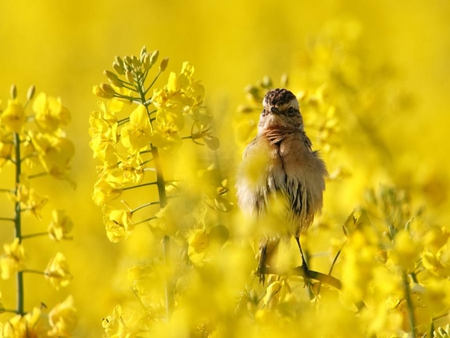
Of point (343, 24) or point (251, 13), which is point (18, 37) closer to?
point (251, 13)

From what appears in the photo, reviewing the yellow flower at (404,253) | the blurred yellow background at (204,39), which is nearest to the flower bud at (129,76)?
the yellow flower at (404,253)

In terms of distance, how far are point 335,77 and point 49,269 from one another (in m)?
3.63

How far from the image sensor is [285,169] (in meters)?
4.72

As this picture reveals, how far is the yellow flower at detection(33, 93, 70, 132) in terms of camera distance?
2.50 metres

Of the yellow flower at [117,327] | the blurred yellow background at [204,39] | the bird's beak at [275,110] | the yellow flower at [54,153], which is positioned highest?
the blurred yellow background at [204,39]

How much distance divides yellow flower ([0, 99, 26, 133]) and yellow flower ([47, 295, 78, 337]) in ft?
1.43

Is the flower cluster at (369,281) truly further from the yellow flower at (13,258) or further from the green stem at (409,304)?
the yellow flower at (13,258)

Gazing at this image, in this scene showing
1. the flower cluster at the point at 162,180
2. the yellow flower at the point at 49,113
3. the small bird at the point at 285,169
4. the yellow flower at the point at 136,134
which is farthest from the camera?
the small bird at the point at 285,169

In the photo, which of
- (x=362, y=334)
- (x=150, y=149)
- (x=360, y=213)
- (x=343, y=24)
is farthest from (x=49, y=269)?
(x=343, y=24)

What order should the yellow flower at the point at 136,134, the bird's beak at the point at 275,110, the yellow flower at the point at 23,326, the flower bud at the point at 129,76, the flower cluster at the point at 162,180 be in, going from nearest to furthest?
the yellow flower at the point at 23,326
the flower cluster at the point at 162,180
the yellow flower at the point at 136,134
the flower bud at the point at 129,76
the bird's beak at the point at 275,110

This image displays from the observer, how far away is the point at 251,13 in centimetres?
1636

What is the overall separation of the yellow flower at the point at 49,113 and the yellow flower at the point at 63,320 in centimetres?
43

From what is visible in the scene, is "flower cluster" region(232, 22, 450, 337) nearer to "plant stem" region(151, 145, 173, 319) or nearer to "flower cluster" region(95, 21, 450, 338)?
"flower cluster" region(95, 21, 450, 338)

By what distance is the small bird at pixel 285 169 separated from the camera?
4598 mm
